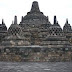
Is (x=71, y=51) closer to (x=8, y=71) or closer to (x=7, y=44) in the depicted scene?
(x=7, y=44)

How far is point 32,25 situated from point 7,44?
11.4 metres

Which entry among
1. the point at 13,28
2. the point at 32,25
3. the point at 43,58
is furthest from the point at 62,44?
the point at 32,25

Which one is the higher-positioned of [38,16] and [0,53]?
[38,16]

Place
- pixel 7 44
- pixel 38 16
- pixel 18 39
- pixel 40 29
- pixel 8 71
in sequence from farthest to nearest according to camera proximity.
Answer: pixel 38 16
pixel 40 29
pixel 18 39
pixel 7 44
pixel 8 71

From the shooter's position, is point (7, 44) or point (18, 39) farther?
point (18, 39)

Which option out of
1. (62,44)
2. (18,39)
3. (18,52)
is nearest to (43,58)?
(18,52)

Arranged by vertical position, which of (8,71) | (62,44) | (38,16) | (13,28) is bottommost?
(8,71)

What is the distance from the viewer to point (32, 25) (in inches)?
Result: 1130

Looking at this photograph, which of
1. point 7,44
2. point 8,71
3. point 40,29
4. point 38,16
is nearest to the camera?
point 8,71

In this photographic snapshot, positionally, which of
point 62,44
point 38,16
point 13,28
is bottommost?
point 62,44

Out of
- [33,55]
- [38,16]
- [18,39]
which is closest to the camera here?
[33,55]

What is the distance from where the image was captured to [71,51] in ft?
52.3

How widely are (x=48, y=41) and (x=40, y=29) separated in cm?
961

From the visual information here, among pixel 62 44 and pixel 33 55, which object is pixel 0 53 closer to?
pixel 33 55
